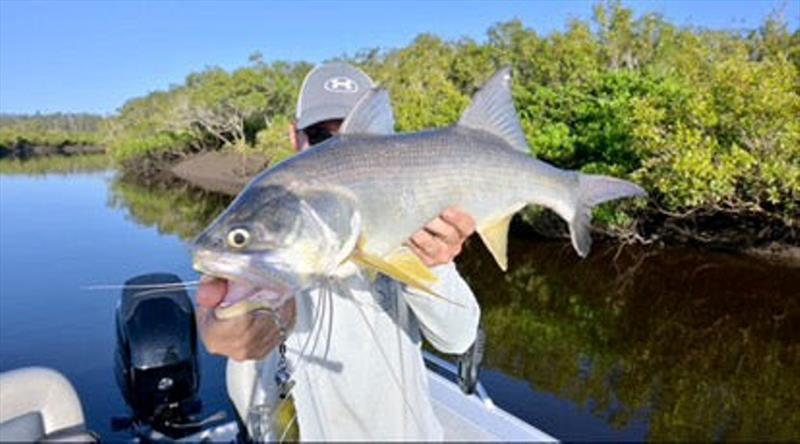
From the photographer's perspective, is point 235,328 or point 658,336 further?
point 658,336

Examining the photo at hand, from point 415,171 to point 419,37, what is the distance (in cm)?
5049

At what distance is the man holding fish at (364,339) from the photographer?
2229mm

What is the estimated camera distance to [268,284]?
6.01ft

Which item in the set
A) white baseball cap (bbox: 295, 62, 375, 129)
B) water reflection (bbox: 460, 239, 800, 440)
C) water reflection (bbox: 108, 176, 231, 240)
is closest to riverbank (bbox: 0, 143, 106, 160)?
water reflection (bbox: 108, 176, 231, 240)

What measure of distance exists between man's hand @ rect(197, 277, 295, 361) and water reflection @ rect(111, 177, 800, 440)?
6495mm

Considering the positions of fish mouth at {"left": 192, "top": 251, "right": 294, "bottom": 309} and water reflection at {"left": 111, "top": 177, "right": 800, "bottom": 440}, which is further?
water reflection at {"left": 111, "top": 177, "right": 800, "bottom": 440}

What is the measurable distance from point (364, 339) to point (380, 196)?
52cm

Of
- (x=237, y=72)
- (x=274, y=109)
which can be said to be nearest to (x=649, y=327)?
(x=274, y=109)

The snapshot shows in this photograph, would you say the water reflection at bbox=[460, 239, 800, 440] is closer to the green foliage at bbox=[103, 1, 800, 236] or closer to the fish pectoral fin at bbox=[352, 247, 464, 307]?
the green foliage at bbox=[103, 1, 800, 236]

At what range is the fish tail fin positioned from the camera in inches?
96.7

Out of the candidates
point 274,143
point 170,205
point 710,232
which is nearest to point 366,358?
point 710,232

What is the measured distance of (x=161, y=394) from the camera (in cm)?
482

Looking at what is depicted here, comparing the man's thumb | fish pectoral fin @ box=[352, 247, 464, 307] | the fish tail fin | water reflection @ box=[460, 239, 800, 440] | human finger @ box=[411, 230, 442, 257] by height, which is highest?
the fish tail fin

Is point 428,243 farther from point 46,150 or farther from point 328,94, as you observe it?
point 46,150
